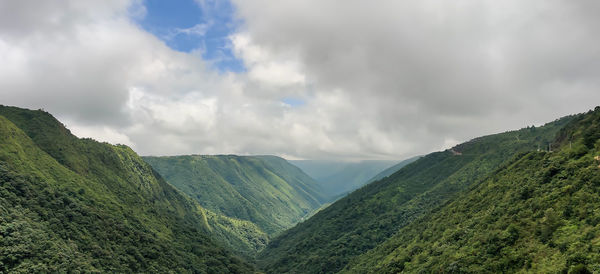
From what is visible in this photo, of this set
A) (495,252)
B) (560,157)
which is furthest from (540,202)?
(560,157)

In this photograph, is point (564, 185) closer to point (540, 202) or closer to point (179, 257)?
point (540, 202)

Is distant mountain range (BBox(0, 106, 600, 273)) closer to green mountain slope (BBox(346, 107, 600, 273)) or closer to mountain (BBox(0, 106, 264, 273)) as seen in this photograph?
green mountain slope (BBox(346, 107, 600, 273))

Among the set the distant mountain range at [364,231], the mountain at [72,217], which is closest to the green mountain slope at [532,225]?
the distant mountain range at [364,231]

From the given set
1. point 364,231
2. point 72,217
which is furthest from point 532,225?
point 364,231

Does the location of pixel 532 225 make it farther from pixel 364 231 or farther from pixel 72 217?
pixel 364 231

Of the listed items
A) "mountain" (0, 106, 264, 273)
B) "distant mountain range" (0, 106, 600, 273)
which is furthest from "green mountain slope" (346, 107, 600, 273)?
"mountain" (0, 106, 264, 273)

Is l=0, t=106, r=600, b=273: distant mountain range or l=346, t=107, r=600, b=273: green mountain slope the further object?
l=0, t=106, r=600, b=273: distant mountain range

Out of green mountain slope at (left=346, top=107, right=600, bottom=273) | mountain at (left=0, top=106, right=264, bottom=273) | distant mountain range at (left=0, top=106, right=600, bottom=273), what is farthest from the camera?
mountain at (left=0, top=106, right=264, bottom=273)
